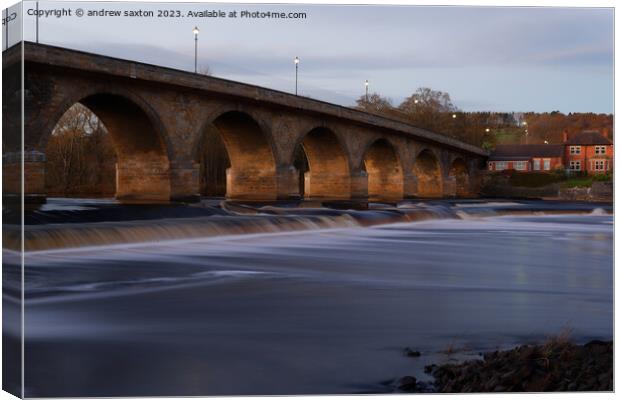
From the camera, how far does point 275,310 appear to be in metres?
9.63

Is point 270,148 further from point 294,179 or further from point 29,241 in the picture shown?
point 29,241

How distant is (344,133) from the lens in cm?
4003

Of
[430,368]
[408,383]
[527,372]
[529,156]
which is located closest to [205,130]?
[529,156]

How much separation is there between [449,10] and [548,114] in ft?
12.2

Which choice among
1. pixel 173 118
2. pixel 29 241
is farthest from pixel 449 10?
pixel 173 118

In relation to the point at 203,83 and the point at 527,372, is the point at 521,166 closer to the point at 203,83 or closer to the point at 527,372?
the point at 203,83

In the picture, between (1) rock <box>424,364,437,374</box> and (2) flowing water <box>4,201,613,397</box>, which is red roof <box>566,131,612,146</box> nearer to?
(2) flowing water <box>4,201,613,397</box>

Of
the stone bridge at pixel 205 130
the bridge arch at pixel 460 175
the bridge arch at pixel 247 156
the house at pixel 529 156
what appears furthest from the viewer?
the bridge arch at pixel 460 175

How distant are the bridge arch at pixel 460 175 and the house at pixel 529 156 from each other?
35.6ft

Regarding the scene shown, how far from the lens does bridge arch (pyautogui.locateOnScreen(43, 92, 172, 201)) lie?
85.4 ft

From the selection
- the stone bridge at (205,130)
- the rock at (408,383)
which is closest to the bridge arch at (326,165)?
the stone bridge at (205,130)

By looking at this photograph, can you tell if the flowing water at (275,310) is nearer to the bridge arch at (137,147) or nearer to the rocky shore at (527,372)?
the rocky shore at (527,372)

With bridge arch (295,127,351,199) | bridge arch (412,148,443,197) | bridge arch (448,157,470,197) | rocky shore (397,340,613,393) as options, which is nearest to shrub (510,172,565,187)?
bridge arch (448,157,470,197)

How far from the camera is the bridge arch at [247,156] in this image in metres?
32.4
